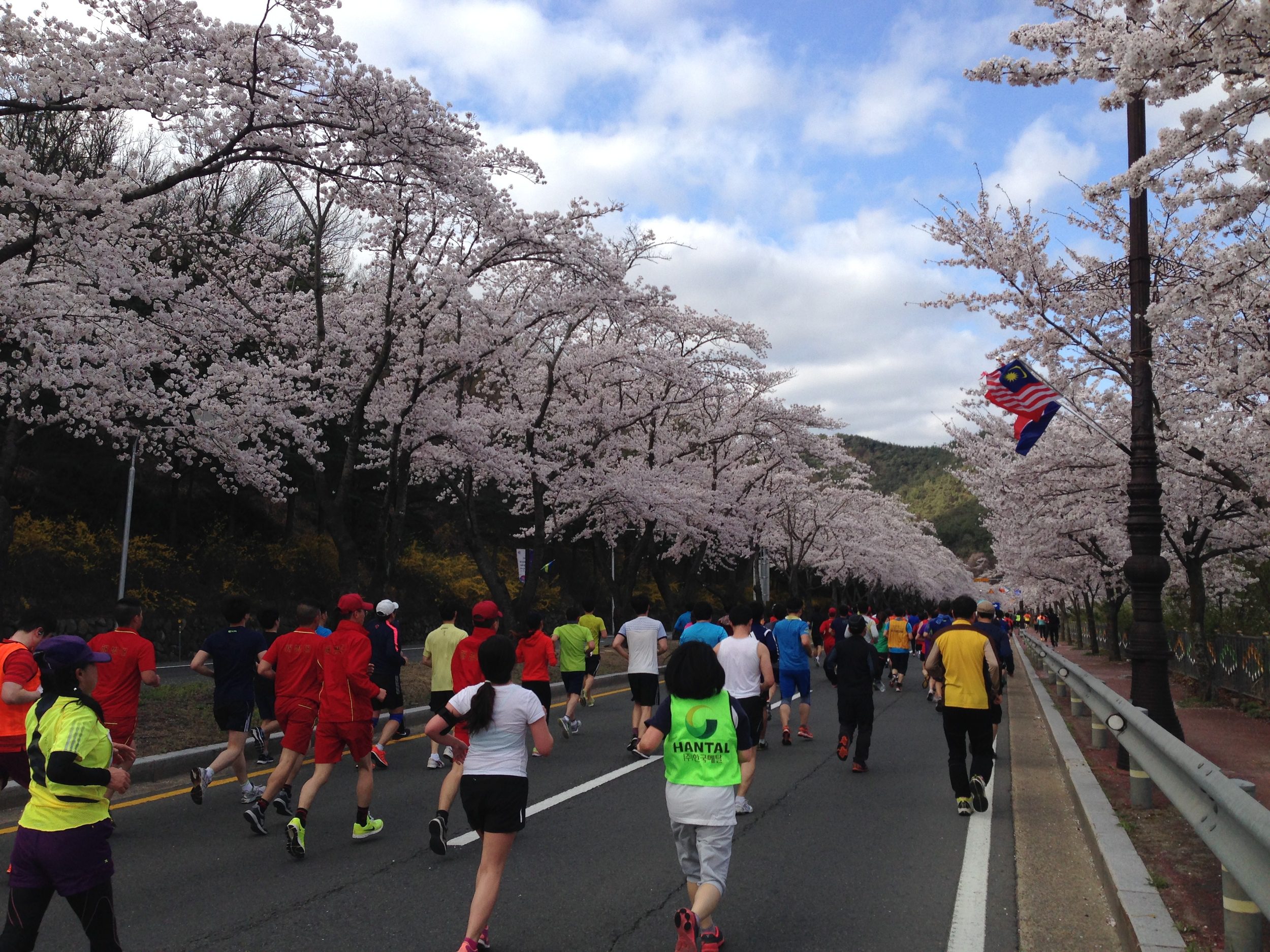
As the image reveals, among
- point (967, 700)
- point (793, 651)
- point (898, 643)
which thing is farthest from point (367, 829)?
point (898, 643)

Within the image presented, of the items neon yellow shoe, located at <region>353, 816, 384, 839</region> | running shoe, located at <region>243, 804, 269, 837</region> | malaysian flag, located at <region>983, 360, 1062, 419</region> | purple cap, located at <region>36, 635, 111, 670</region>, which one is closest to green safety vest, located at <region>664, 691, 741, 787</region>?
purple cap, located at <region>36, 635, 111, 670</region>

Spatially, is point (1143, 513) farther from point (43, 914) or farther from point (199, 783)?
point (43, 914)

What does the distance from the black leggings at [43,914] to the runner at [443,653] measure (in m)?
6.38

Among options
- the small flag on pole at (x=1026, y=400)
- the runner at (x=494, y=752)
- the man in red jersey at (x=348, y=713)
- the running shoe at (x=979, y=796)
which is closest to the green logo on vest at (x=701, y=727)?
the runner at (x=494, y=752)

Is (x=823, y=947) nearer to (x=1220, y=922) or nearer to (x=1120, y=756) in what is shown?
(x=1220, y=922)

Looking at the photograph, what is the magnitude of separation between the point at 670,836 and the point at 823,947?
2.63 m

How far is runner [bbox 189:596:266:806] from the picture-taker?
353 inches

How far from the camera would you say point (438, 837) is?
21.3ft

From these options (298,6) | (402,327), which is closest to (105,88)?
(298,6)

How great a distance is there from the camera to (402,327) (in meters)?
19.6

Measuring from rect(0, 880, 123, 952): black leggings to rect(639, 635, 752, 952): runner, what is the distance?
2366 millimetres

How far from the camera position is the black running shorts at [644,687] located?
12.1 metres

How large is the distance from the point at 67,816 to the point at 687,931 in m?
2.70

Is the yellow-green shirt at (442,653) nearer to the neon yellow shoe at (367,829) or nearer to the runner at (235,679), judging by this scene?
the runner at (235,679)
